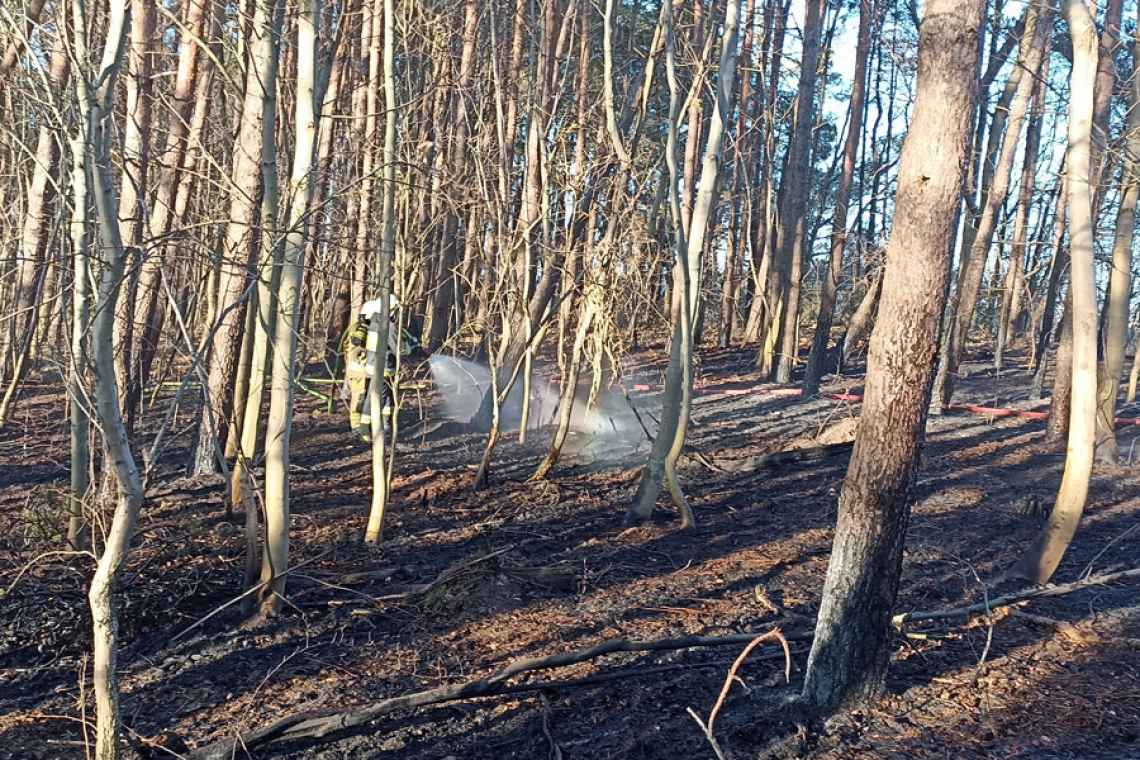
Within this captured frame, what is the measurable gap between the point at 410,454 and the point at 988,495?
6.01 metres

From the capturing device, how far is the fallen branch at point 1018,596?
541 centimetres

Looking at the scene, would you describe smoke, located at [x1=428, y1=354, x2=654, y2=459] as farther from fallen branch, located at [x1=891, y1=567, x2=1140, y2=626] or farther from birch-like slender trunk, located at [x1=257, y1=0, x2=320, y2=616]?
fallen branch, located at [x1=891, y1=567, x2=1140, y2=626]

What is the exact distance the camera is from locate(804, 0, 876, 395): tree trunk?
14.7 m

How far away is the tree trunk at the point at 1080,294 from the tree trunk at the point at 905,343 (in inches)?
89.9

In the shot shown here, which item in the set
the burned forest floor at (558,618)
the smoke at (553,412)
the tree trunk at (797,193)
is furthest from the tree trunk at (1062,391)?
the tree trunk at (797,193)

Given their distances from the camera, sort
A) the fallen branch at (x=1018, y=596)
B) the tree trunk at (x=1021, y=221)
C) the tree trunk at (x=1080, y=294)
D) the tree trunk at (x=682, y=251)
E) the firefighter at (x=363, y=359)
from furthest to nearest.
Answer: the tree trunk at (x=1021, y=221) < the firefighter at (x=363, y=359) < the tree trunk at (x=682, y=251) < the tree trunk at (x=1080, y=294) < the fallen branch at (x=1018, y=596)

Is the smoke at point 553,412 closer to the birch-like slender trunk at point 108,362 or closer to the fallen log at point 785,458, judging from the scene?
the fallen log at point 785,458

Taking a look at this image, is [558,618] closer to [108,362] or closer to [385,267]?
[385,267]

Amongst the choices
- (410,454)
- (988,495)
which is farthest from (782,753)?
(410,454)

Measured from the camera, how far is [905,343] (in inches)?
158

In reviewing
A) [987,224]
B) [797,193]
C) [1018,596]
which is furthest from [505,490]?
[797,193]

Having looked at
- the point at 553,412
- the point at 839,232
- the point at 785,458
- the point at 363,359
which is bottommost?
the point at 785,458

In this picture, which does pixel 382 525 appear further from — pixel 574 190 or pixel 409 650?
pixel 574 190

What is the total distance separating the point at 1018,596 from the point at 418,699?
366 centimetres
